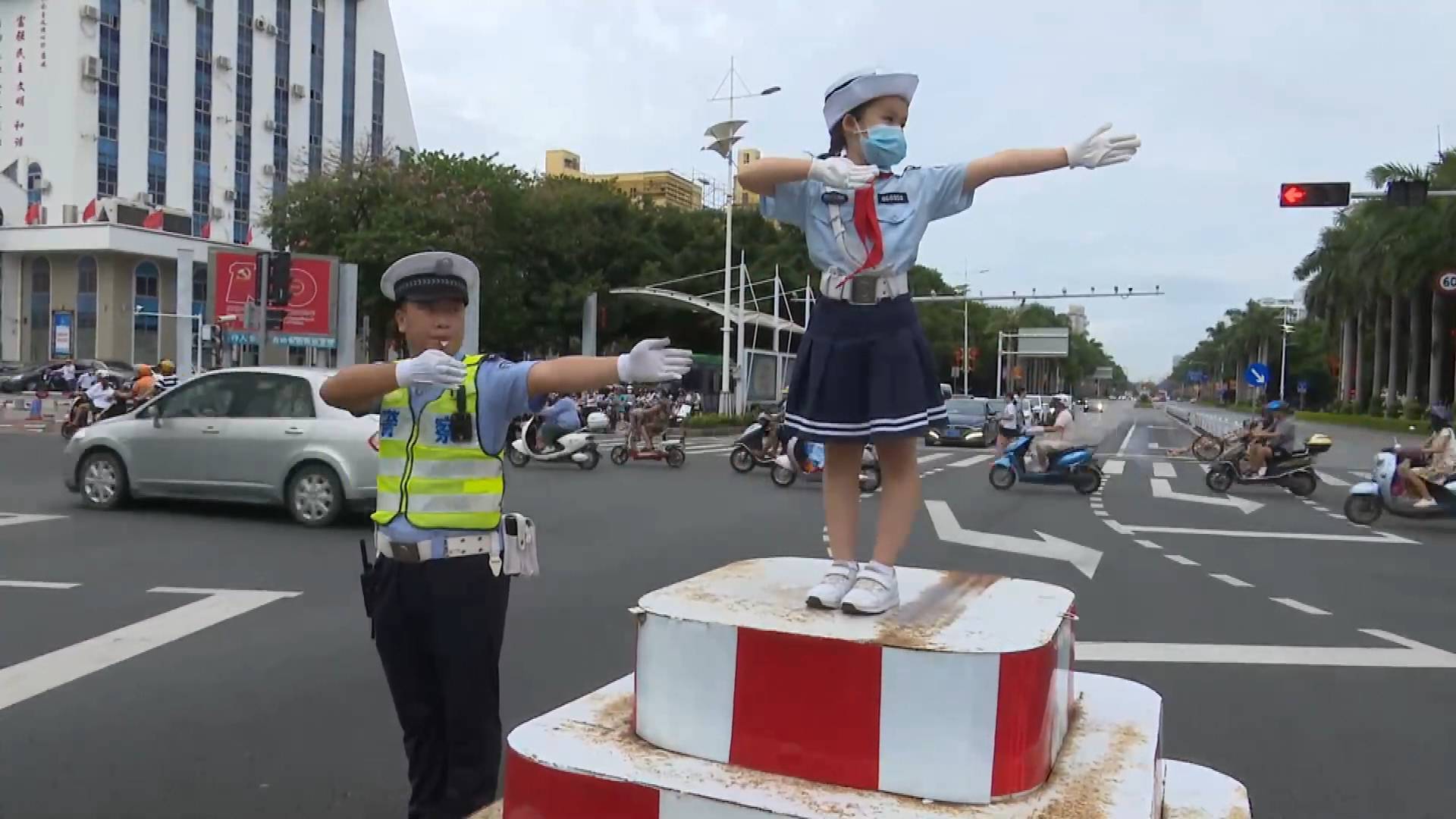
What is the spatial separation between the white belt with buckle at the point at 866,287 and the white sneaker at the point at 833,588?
70 centimetres

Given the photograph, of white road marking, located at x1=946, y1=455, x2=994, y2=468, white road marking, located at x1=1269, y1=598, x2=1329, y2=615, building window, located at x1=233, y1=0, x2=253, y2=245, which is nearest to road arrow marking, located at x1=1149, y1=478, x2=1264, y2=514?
white road marking, located at x1=946, y1=455, x2=994, y2=468

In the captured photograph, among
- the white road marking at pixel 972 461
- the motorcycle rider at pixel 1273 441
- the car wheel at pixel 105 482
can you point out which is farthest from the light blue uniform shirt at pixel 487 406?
the white road marking at pixel 972 461

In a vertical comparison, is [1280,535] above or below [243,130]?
below

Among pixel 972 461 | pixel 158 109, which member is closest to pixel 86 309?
pixel 158 109

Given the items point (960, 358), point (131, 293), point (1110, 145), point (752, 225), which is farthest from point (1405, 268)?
point (131, 293)

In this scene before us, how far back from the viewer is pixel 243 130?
2266 inches

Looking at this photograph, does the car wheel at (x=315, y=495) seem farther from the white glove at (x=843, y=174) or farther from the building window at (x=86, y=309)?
the building window at (x=86, y=309)

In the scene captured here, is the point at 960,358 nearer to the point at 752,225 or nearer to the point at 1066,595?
the point at 752,225

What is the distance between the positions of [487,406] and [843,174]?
1.12 m

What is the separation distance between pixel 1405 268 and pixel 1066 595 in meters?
50.4

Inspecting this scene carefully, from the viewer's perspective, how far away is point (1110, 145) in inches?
119

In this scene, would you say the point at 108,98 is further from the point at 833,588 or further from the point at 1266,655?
the point at 833,588

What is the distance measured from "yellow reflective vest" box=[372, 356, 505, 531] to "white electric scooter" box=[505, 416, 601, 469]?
14.8 metres

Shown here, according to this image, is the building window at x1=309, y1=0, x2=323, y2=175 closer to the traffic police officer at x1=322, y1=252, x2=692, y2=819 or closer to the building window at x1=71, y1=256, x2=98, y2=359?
the building window at x1=71, y1=256, x2=98, y2=359
